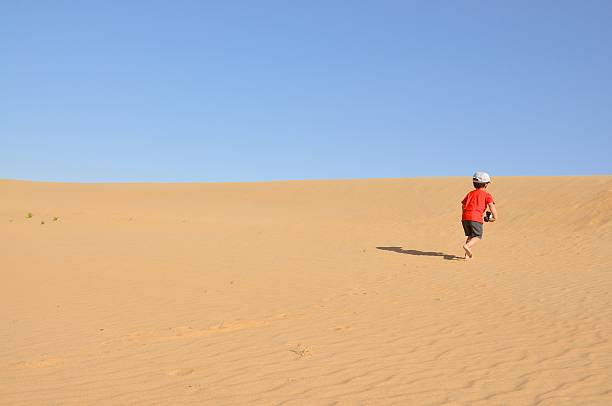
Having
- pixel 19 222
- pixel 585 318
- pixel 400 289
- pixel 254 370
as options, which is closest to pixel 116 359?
pixel 254 370

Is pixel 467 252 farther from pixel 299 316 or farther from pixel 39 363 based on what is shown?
pixel 39 363

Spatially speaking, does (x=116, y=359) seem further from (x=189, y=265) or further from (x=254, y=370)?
(x=189, y=265)

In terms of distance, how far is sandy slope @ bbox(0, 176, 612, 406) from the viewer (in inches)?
166

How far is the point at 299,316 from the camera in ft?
22.4

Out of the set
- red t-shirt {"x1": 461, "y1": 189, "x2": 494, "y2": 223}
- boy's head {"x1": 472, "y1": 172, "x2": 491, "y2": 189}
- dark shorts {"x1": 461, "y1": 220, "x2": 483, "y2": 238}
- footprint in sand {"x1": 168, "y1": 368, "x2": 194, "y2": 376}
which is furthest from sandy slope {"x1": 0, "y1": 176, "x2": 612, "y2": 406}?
boy's head {"x1": 472, "y1": 172, "x2": 491, "y2": 189}

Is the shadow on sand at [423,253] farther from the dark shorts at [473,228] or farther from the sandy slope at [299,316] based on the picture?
→ the dark shorts at [473,228]

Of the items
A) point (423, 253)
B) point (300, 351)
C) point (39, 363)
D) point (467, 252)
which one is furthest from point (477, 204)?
point (39, 363)

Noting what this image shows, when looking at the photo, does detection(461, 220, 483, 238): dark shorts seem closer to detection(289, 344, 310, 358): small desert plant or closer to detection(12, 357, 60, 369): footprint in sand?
detection(289, 344, 310, 358): small desert plant

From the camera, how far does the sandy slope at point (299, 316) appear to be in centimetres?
423

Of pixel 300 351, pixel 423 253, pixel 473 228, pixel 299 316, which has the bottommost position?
pixel 300 351

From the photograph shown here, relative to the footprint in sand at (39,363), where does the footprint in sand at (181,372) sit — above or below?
below

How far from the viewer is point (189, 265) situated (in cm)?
1084

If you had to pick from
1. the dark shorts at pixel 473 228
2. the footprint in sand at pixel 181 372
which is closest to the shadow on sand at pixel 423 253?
the dark shorts at pixel 473 228

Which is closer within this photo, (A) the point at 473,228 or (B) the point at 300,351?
(B) the point at 300,351
